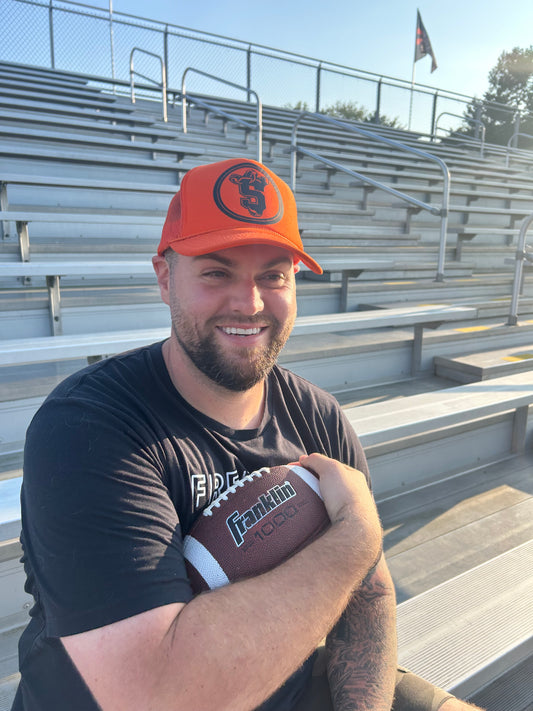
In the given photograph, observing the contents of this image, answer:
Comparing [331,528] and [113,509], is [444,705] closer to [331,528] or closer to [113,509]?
[331,528]

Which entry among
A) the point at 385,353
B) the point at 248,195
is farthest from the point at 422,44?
the point at 248,195

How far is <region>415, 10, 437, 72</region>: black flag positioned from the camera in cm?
1166

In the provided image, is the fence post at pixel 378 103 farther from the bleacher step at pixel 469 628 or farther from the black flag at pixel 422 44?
the bleacher step at pixel 469 628

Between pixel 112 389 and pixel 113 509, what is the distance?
0.73 feet

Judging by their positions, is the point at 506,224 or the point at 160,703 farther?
the point at 506,224

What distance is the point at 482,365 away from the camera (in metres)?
3.11

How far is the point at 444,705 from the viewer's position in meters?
0.97

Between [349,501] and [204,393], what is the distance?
0.33 m

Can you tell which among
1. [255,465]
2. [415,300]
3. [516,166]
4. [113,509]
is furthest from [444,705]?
[516,166]

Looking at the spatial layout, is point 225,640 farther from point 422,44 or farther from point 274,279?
point 422,44

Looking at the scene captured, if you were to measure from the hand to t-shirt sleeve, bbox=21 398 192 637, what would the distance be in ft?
0.97

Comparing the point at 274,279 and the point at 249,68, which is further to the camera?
the point at 249,68

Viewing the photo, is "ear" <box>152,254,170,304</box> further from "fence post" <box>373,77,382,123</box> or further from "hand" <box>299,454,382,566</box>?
"fence post" <box>373,77,382,123</box>

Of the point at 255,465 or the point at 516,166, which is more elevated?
the point at 516,166
